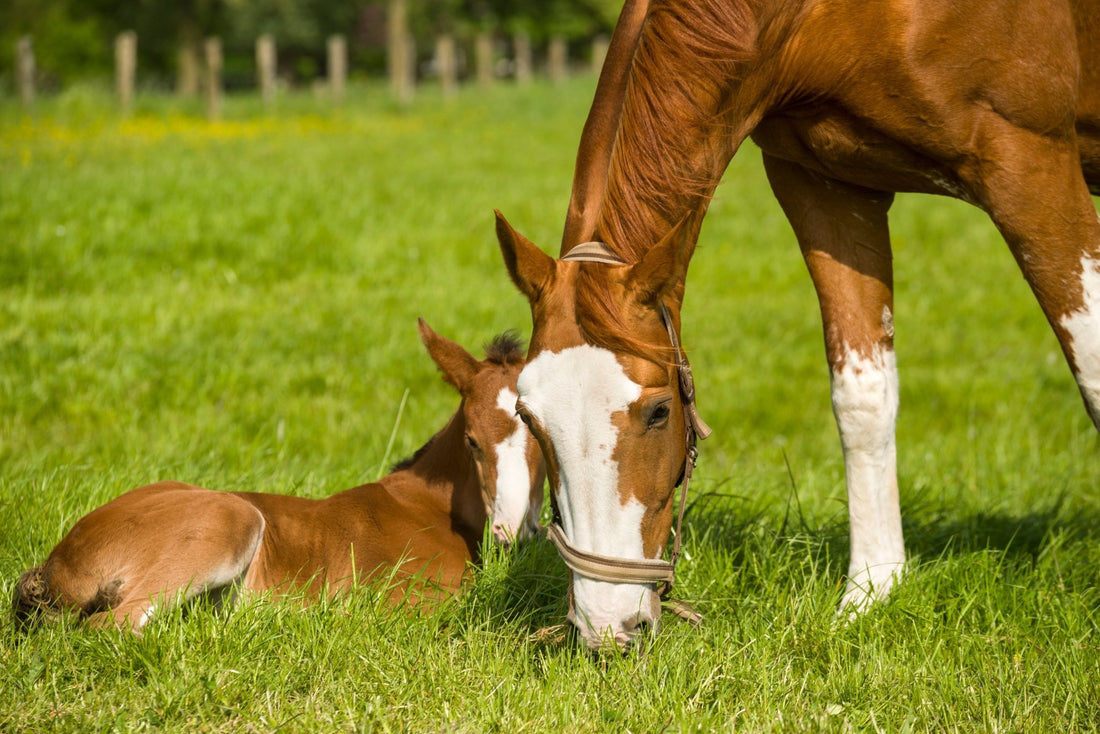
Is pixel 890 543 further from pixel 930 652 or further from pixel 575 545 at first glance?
pixel 575 545

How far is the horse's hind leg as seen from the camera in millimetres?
2938

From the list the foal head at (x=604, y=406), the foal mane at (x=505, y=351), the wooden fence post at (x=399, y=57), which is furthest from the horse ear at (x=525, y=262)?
the wooden fence post at (x=399, y=57)

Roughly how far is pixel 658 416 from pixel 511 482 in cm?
109

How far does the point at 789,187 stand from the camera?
356 cm

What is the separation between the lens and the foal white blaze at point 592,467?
243cm

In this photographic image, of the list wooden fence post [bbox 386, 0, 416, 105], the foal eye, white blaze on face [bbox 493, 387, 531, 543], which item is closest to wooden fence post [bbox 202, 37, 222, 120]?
wooden fence post [bbox 386, 0, 416, 105]

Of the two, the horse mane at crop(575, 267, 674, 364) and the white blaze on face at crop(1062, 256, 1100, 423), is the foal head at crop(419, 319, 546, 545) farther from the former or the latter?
the white blaze on face at crop(1062, 256, 1100, 423)

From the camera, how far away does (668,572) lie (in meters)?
2.55

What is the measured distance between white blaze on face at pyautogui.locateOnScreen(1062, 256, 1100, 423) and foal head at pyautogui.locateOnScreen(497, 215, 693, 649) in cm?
126

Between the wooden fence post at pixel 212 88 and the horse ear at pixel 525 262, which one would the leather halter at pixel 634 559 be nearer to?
the horse ear at pixel 525 262

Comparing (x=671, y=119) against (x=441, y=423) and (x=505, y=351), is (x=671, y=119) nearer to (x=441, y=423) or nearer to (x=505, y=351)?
(x=505, y=351)

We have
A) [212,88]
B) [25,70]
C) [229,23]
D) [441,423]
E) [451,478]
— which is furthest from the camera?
[229,23]

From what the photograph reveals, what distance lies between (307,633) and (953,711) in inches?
66.5

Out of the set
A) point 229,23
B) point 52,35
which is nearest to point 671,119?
point 52,35
